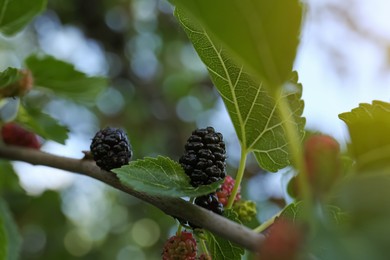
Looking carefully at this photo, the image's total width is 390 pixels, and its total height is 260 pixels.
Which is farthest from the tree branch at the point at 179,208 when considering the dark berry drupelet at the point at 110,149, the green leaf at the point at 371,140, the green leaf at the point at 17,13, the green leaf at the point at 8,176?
the green leaf at the point at 8,176

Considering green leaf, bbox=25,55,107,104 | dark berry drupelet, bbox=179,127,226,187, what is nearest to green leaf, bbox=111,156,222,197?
dark berry drupelet, bbox=179,127,226,187

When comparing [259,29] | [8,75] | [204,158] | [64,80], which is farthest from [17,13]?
[259,29]

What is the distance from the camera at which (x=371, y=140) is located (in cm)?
50

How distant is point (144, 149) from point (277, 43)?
79.9 inches

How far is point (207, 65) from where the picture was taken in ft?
2.32

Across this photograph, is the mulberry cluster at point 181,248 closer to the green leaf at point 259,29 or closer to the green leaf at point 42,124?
the green leaf at point 259,29

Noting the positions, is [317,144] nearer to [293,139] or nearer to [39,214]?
[293,139]

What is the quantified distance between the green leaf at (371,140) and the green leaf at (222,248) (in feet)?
0.72

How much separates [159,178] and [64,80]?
2.18 ft

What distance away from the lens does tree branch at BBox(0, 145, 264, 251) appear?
0.53 meters

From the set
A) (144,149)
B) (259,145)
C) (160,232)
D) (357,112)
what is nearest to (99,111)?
(144,149)

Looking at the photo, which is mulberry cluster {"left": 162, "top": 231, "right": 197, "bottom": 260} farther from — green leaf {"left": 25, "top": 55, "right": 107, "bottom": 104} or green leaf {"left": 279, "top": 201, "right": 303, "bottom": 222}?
green leaf {"left": 25, "top": 55, "right": 107, "bottom": 104}

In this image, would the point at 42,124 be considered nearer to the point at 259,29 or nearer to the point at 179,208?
the point at 179,208

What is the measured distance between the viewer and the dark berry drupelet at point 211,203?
67 cm
